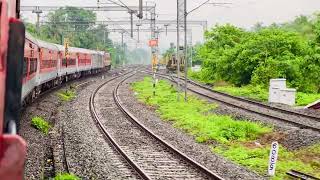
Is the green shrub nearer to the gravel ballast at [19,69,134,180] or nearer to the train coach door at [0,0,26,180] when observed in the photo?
the gravel ballast at [19,69,134,180]

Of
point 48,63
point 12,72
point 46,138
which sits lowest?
point 46,138

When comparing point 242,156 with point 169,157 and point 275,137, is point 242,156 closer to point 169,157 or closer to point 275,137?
point 169,157

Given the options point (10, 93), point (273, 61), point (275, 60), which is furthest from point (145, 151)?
point (275, 60)

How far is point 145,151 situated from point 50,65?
60.0 ft

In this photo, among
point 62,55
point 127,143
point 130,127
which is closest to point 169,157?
point 127,143

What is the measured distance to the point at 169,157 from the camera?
44.1ft

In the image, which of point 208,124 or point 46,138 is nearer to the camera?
point 46,138

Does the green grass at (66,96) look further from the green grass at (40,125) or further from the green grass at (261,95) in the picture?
the green grass at (40,125)

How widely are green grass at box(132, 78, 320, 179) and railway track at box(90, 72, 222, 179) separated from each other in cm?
151

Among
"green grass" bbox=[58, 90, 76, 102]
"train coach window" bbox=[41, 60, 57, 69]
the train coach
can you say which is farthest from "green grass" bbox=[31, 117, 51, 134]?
"green grass" bbox=[58, 90, 76, 102]

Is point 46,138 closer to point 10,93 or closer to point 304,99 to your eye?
point 10,93

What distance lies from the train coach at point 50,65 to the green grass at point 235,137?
5987 millimetres

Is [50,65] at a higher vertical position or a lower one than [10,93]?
higher

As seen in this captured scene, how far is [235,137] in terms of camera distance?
1692cm
